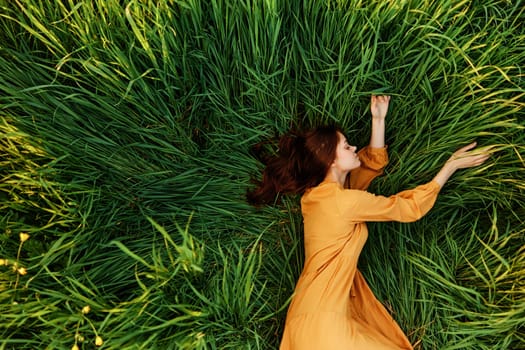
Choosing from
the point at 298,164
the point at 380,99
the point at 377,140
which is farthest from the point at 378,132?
the point at 298,164

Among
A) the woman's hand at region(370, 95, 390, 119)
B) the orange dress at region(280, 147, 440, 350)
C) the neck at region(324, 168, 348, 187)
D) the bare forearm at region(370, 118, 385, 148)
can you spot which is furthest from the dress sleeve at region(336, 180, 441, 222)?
the woman's hand at region(370, 95, 390, 119)

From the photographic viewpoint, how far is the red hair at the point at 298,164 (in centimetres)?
167

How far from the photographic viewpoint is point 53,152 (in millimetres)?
1651

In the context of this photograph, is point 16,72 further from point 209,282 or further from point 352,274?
point 352,274

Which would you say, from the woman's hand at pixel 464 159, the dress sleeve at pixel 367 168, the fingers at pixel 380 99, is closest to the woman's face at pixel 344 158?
the dress sleeve at pixel 367 168

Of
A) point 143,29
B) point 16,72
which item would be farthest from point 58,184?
point 143,29

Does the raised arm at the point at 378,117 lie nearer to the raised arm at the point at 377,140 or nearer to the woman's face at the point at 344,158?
the raised arm at the point at 377,140

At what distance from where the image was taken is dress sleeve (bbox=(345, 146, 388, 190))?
1750 millimetres

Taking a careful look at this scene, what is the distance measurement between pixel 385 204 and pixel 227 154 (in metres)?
0.70

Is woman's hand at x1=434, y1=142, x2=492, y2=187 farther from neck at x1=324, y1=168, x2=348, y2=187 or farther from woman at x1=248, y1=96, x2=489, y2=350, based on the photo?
neck at x1=324, y1=168, x2=348, y2=187

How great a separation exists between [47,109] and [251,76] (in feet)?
2.72

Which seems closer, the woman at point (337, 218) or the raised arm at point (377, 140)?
the woman at point (337, 218)

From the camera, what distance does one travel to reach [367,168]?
1794 millimetres

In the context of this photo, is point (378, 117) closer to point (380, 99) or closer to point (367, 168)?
point (380, 99)
